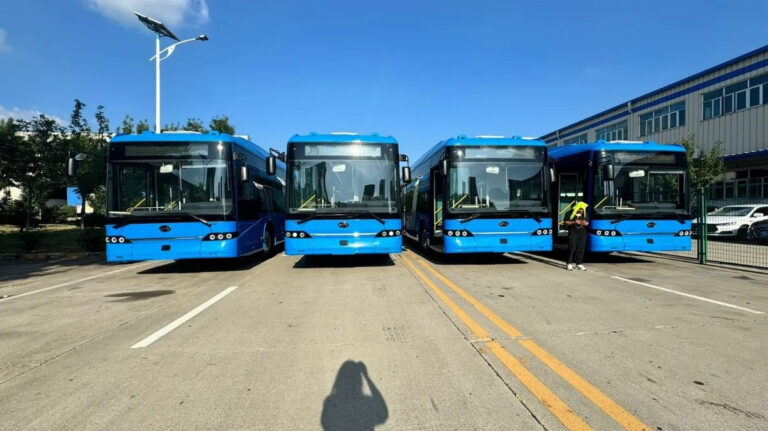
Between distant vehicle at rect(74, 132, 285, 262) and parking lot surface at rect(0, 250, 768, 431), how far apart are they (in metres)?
1.55

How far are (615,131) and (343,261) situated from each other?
36.7 metres

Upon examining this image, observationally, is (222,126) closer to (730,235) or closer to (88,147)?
(88,147)

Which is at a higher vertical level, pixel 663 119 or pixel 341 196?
pixel 663 119

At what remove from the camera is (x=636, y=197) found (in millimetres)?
10727

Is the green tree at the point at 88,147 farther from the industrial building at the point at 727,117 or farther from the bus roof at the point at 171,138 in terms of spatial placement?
the industrial building at the point at 727,117

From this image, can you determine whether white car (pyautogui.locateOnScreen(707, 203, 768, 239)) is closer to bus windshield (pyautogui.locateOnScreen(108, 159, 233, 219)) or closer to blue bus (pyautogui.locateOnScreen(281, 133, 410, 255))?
blue bus (pyautogui.locateOnScreen(281, 133, 410, 255))

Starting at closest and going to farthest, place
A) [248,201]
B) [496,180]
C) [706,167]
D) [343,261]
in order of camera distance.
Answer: [496,180], [248,201], [343,261], [706,167]

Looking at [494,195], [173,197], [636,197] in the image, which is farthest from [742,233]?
[173,197]

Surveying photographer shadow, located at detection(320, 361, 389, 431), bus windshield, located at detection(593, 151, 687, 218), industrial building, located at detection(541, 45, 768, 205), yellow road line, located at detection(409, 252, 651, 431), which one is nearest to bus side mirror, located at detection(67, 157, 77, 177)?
photographer shadow, located at detection(320, 361, 389, 431)

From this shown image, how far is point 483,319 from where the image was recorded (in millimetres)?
5488

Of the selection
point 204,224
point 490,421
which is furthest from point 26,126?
point 490,421

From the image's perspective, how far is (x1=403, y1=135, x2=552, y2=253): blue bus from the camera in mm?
10383

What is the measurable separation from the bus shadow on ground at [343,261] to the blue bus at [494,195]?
6.62 feet

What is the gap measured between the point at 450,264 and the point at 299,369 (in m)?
7.79
